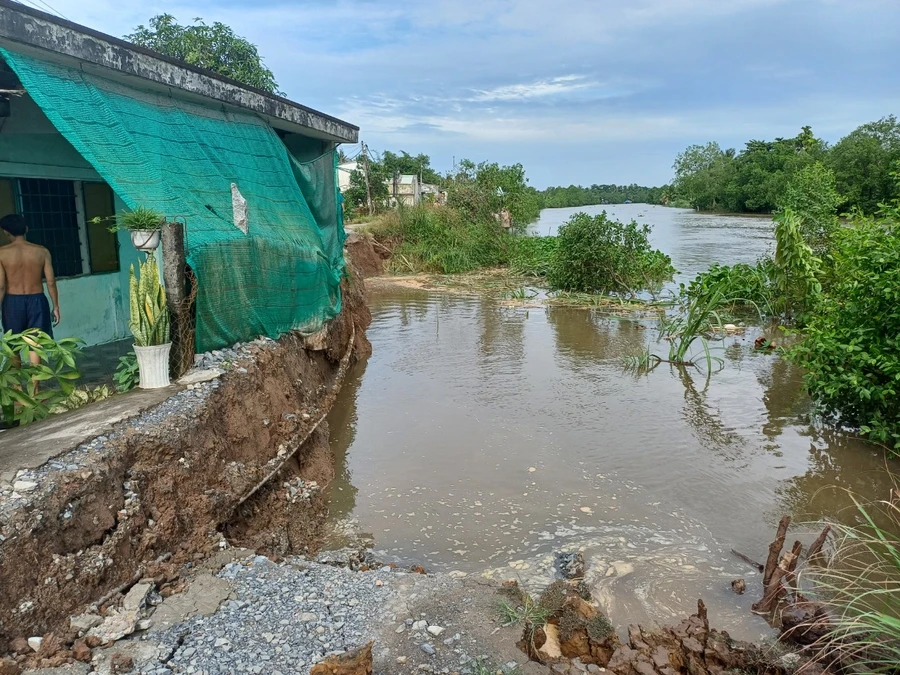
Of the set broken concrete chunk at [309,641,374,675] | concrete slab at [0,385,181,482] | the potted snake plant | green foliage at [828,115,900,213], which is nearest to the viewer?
broken concrete chunk at [309,641,374,675]

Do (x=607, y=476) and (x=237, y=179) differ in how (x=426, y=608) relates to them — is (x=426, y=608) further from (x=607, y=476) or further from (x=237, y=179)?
(x=237, y=179)

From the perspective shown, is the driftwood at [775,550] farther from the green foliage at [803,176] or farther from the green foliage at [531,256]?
the green foliage at [531,256]

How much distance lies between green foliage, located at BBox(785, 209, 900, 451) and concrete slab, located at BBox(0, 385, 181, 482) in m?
6.55

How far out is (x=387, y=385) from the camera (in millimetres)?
9531

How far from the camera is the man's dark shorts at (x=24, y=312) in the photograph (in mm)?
5664

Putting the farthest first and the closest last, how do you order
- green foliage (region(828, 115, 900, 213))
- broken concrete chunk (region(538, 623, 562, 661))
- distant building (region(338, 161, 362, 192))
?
green foliage (region(828, 115, 900, 213)) < distant building (region(338, 161, 362, 192)) < broken concrete chunk (region(538, 623, 562, 661))

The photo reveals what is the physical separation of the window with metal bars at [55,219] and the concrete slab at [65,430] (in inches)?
123

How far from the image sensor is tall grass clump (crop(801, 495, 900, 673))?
288 cm

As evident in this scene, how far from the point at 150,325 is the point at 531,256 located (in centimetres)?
1778

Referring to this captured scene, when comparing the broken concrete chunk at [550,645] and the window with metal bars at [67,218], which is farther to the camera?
the window with metal bars at [67,218]

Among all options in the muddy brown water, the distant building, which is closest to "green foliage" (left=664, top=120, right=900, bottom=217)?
the muddy brown water

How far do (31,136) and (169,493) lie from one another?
4745mm

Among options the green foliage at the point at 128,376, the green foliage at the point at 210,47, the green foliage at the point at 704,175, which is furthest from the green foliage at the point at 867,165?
the green foliage at the point at 128,376

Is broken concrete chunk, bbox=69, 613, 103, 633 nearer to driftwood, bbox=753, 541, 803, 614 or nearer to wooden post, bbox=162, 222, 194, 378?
wooden post, bbox=162, 222, 194, 378
